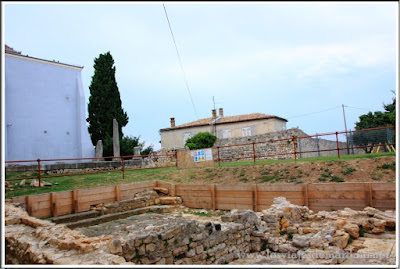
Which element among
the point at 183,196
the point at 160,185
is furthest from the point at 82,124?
the point at 183,196

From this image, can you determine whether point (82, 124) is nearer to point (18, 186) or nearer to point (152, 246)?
point (18, 186)

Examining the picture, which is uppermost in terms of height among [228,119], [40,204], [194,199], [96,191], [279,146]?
[228,119]

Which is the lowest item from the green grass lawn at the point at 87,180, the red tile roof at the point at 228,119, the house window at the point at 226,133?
the green grass lawn at the point at 87,180

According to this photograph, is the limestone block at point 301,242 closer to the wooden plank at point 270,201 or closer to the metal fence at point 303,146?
the wooden plank at point 270,201

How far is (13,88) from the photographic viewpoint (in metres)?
21.4

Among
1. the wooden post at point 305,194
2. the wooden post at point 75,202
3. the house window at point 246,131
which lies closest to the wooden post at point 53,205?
the wooden post at point 75,202

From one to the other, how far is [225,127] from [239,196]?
27266 millimetres

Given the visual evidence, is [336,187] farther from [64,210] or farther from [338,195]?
[64,210]

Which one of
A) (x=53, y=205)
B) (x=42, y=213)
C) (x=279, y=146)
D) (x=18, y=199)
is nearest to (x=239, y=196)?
(x=53, y=205)

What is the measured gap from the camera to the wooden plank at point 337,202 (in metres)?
10.1

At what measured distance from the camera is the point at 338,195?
1041 cm

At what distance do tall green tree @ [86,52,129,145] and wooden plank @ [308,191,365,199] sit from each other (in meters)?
23.8

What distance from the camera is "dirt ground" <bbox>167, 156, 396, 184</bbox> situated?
37.2 feet

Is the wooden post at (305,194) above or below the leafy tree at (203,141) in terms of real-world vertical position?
below
